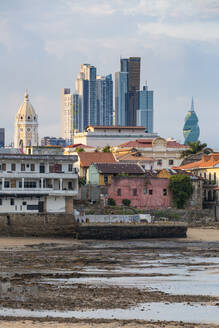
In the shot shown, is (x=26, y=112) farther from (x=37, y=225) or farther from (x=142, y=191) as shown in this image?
(x=37, y=225)

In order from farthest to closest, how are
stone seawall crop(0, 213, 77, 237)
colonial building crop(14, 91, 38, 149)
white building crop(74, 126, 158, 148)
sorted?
colonial building crop(14, 91, 38, 149) < white building crop(74, 126, 158, 148) < stone seawall crop(0, 213, 77, 237)

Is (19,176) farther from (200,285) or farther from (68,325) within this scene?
(68,325)

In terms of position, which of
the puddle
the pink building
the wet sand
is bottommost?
the puddle

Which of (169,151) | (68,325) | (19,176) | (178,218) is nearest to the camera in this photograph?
(68,325)

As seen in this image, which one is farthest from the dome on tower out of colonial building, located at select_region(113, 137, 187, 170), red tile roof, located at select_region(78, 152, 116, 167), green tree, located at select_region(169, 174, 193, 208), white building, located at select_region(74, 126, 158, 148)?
green tree, located at select_region(169, 174, 193, 208)

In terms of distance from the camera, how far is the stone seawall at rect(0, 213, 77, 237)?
2963 inches

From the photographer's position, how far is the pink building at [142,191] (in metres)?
91.6

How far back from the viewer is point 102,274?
50750 mm

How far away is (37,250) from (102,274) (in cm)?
1442

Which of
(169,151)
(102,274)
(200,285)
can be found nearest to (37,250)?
(102,274)

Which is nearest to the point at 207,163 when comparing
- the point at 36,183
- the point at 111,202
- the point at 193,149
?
the point at 111,202

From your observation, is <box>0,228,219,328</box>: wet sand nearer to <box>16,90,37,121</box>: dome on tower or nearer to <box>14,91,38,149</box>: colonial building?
<box>14,91,38,149</box>: colonial building

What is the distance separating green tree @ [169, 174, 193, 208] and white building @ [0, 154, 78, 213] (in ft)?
54.8

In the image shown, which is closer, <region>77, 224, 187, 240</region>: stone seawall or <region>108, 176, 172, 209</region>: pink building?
<region>77, 224, 187, 240</region>: stone seawall
